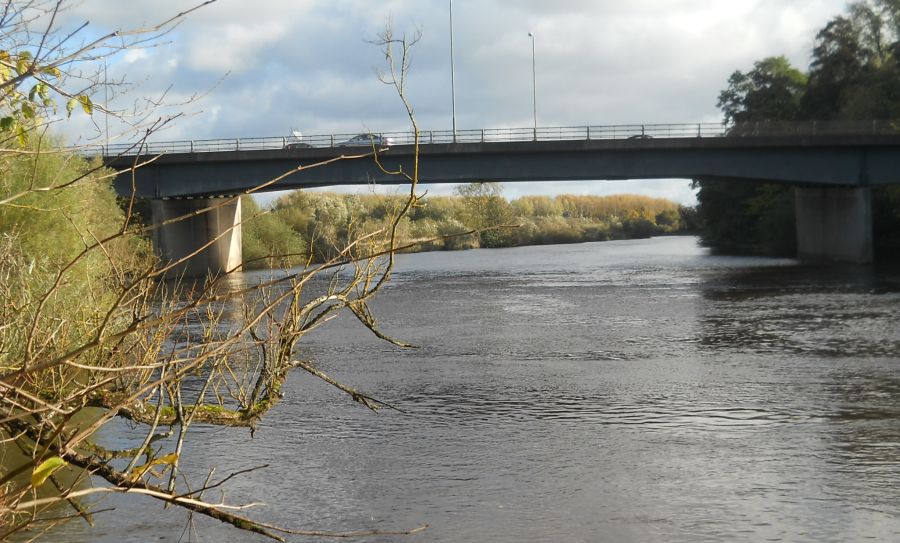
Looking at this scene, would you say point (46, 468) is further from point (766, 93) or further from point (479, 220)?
point (479, 220)

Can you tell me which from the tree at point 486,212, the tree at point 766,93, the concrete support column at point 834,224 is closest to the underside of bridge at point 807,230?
the concrete support column at point 834,224

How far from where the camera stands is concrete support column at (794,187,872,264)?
5603 centimetres

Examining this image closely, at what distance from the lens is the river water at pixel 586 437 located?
11711 millimetres

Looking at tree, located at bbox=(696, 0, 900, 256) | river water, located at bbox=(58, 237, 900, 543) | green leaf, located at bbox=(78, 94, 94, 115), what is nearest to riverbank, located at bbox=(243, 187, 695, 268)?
tree, located at bbox=(696, 0, 900, 256)

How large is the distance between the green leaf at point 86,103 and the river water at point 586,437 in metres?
7.01

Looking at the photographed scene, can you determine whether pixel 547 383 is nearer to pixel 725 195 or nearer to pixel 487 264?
pixel 487 264

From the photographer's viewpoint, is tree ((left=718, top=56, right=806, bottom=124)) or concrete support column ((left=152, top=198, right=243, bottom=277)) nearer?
concrete support column ((left=152, top=198, right=243, bottom=277))

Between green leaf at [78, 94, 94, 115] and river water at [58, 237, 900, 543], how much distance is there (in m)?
7.01

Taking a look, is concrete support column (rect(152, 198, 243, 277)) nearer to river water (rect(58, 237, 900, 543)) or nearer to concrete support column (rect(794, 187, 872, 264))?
river water (rect(58, 237, 900, 543))

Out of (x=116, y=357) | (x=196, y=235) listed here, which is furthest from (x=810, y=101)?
(x=116, y=357)

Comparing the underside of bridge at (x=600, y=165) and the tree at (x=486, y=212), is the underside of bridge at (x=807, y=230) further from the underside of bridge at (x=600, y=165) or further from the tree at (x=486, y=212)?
the tree at (x=486, y=212)

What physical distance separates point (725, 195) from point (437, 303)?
49.4 m

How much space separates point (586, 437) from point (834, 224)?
4636 centimetres

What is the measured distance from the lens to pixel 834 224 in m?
58.2
